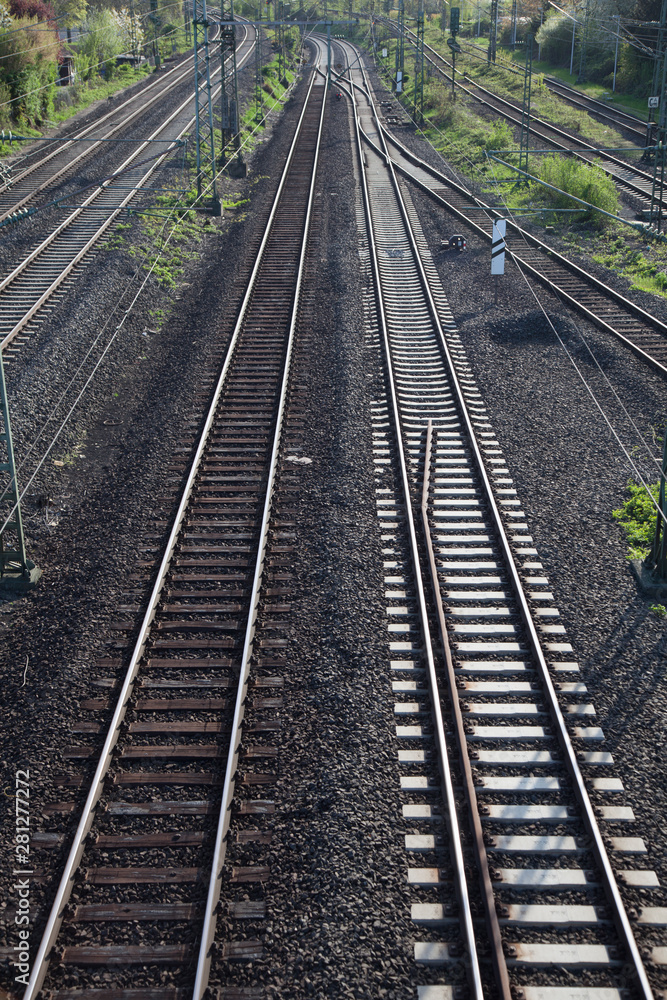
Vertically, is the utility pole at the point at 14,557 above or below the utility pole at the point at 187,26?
below

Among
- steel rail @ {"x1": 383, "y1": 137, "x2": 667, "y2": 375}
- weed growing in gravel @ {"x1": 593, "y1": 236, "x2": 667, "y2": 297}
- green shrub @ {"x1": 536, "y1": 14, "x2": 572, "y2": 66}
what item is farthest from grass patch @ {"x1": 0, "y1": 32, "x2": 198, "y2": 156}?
green shrub @ {"x1": 536, "y1": 14, "x2": 572, "y2": 66}

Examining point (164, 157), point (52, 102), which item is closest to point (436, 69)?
point (52, 102)

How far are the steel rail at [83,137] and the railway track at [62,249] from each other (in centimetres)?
138

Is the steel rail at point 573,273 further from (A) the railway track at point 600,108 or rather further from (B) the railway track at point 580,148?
(A) the railway track at point 600,108

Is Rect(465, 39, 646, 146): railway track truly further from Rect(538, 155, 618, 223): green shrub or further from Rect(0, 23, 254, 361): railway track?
Rect(0, 23, 254, 361): railway track

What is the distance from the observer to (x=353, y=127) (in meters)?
36.5

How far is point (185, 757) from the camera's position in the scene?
6738 mm

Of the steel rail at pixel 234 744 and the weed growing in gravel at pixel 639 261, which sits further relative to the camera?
the weed growing in gravel at pixel 639 261

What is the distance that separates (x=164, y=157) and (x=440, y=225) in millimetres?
10410

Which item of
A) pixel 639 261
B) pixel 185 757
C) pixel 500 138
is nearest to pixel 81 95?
pixel 500 138

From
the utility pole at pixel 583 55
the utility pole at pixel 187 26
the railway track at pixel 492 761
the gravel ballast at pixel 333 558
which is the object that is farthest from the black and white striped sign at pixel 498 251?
the utility pole at pixel 187 26

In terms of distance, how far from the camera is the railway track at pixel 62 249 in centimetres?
1577

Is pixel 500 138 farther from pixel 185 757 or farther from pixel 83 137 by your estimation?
pixel 185 757

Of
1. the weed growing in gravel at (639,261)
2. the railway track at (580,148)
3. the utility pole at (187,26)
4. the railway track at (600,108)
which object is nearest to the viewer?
the weed growing in gravel at (639,261)
